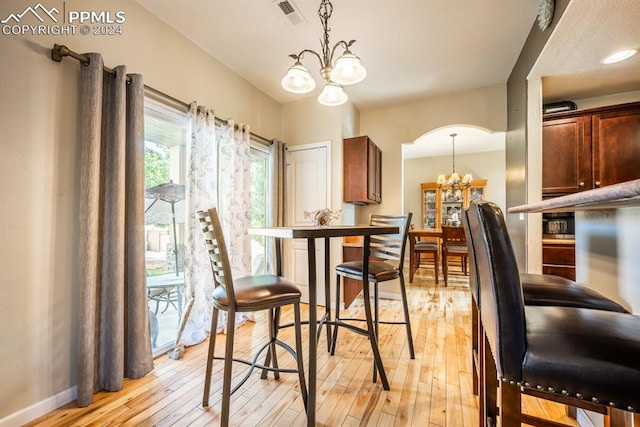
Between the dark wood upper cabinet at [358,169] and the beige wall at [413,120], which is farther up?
the beige wall at [413,120]

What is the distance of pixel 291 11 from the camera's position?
82.7 inches

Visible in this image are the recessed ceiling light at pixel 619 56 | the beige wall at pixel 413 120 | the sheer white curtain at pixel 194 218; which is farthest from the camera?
the beige wall at pixel 413 120

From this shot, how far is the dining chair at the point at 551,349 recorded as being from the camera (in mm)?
575

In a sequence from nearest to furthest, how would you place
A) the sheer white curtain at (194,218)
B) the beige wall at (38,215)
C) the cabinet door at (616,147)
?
the beige wall at (38,215)
the sheer white curtain at (194,218)
the cabinet door at (616,147)

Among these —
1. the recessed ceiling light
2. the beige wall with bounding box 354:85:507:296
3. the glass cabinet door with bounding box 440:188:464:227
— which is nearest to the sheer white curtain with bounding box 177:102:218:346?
the beige wall with bounding box 354:85:507:296

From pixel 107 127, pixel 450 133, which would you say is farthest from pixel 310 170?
pixel 450 133

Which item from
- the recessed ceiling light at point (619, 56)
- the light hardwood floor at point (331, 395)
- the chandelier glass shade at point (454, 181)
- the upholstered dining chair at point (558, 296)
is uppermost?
the recessed ceiling light at point (619, 56)

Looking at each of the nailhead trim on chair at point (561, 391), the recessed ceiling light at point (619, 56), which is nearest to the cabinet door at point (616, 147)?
the recessed ceiling light at point (619, 56)

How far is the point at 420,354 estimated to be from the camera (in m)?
2.10

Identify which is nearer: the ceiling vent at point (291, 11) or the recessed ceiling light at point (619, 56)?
the ceiling vent at point (291, 11)

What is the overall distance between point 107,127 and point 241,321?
6.69 feet

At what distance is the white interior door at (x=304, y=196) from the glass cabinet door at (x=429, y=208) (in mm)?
4585

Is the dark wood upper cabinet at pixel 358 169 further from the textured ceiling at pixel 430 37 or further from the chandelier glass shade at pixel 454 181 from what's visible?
the chandelier glass shade at pixel 454 181

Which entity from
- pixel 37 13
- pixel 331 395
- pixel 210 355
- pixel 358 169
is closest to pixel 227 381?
pixel 210 355
